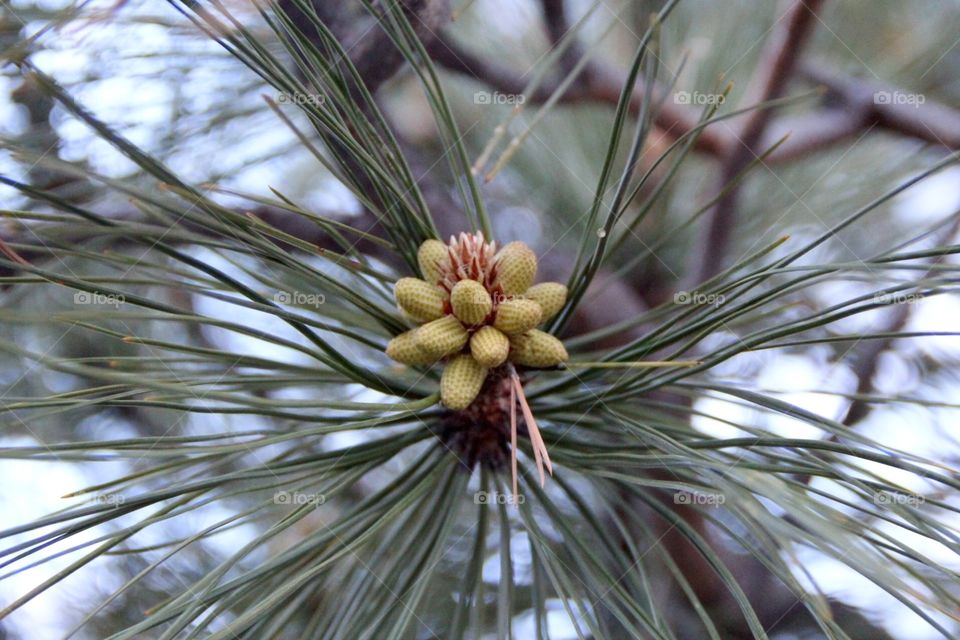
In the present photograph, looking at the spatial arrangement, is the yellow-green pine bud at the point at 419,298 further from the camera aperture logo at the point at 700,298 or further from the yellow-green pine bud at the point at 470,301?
the camera aperture logo at the point at 700,298

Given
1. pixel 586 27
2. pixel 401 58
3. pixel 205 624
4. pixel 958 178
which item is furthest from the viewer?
pixel 586 27

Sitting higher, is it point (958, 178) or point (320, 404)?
point (958, 178)

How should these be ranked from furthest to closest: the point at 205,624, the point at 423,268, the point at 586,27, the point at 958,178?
the point at 586,27 < the point at 958,178 < the point at 423,268 < the point at 205,624

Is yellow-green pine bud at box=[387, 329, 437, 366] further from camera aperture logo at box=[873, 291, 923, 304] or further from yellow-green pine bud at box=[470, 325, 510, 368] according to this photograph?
camera aperture logo at box=[873, 291, 923, 304]

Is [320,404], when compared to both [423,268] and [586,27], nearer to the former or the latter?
[423,268]

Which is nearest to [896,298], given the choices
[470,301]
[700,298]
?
[700,298]

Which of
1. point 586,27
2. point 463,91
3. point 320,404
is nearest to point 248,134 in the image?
point 463,91
